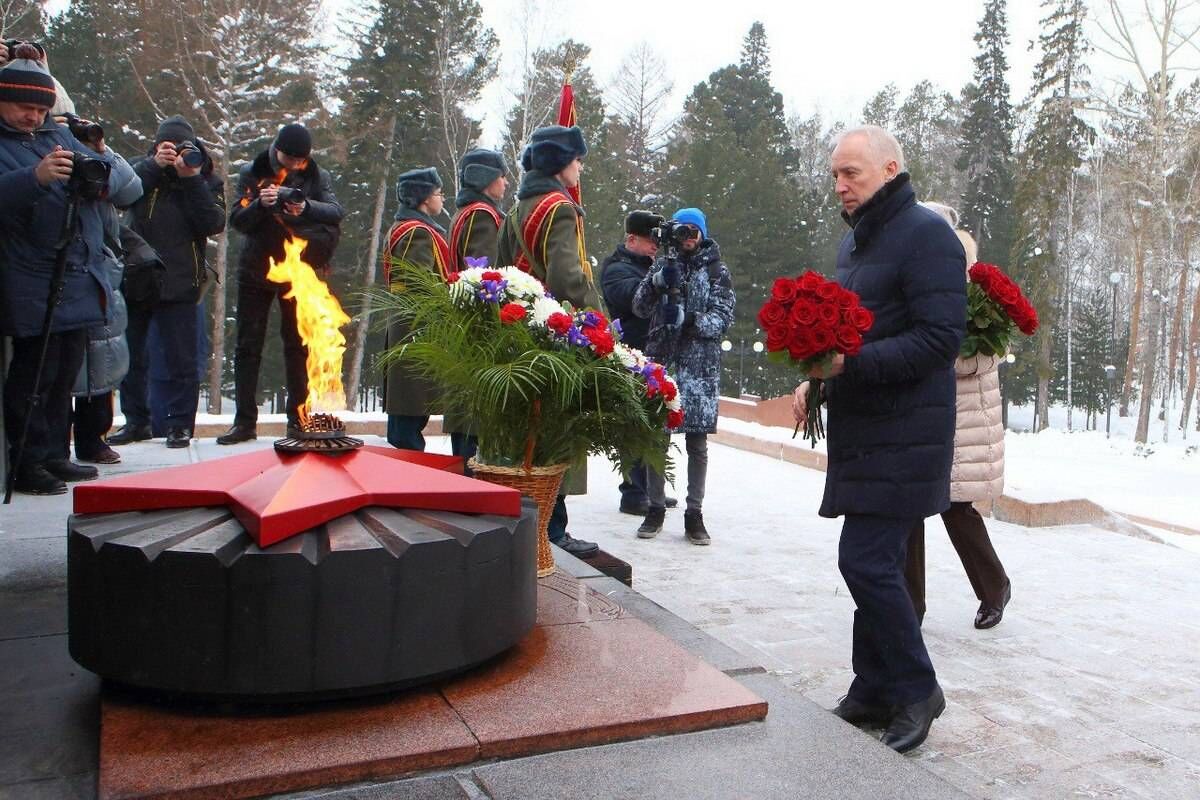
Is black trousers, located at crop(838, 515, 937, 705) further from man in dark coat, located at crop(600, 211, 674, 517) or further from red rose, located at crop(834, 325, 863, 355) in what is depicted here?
man in dark coat, located at crop(600, 211, 674, 517)

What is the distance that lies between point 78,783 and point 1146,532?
770 centimetres

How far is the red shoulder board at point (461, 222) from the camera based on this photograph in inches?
218

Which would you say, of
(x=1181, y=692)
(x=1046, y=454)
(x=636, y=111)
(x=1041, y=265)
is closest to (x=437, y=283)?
(x=1181, y=692)

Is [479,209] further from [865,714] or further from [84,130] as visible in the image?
[865,714]

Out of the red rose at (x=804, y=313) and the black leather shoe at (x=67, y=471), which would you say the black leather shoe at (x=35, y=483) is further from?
the red rose at (x=804, y=313)

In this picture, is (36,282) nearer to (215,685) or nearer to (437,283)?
(437,283)

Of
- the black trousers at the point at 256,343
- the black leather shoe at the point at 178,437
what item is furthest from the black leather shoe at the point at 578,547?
the black leather shoe at the point at 178,437

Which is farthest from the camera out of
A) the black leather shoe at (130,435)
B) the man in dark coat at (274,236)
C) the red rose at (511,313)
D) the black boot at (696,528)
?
the black leather shoe at (130,435)

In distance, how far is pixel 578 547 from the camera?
15.5 feet

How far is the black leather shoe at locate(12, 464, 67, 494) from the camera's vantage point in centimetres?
478

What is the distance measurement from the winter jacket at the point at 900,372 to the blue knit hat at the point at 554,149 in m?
2.02

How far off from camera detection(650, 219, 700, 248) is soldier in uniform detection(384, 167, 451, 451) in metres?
1.28

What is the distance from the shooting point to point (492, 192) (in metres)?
5.61

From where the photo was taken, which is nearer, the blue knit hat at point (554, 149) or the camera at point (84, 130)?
the blue knit hat at point (554, 149)
